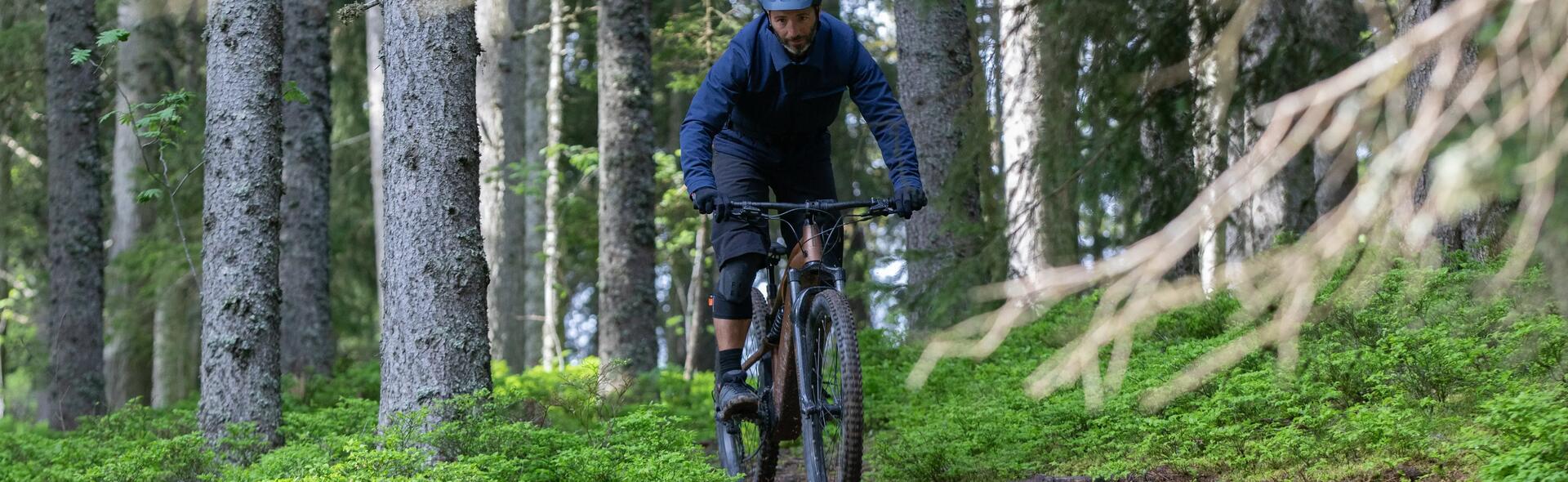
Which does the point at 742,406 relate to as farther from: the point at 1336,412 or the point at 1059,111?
the point at 1336,412

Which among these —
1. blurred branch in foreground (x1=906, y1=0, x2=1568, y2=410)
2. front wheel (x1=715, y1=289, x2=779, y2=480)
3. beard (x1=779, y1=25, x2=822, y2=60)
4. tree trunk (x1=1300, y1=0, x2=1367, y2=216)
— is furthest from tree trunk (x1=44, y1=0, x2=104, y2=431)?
blurred branch in foreground (x1=906, y1=0, x2=1568, y2=410)

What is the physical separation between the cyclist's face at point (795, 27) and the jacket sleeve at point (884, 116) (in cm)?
29

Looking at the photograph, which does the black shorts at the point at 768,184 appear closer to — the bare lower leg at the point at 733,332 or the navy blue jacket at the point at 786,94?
the navy blue jacket at the point at 786,94

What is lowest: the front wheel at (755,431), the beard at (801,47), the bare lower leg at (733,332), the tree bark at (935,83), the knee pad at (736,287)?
the front wheel at (755,431)

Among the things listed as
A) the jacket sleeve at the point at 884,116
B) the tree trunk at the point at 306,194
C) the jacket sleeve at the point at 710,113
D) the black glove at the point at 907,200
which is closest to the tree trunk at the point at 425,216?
the jacket sleeve at the point at 710,113

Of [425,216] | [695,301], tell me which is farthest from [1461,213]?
[695,301]

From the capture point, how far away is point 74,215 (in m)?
10.6

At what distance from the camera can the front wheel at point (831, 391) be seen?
14.4ft

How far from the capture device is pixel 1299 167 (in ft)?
19.8

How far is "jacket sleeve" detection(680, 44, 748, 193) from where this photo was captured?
512 centimetres

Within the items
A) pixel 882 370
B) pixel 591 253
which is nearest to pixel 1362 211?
pixel 882 370

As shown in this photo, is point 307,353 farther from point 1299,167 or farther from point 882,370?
point 1299,167

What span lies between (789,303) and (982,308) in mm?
2878

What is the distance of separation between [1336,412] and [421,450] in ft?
11.7
